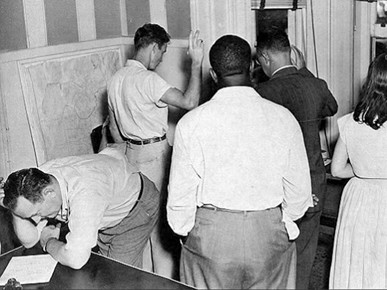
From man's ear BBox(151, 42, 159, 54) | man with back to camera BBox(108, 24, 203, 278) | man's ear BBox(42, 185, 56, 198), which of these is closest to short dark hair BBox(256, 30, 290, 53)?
man with back to camera BBox(108, 24, 203, 278)

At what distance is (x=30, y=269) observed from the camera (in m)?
2.78

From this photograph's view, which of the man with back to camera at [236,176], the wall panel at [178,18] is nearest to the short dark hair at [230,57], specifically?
the man with back to camera at [236,176]

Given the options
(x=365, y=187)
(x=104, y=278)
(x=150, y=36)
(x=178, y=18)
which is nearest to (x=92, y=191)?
(x=104, y=278)

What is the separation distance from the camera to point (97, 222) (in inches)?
109

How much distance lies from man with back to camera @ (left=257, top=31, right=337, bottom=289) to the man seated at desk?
88 cm

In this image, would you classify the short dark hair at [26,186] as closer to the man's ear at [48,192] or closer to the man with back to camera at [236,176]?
the man's ear at [48,192]

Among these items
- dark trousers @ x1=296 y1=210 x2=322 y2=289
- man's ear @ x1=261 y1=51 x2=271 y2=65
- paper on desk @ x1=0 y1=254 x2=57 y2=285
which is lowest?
dark trousers @ x1=296 y1=210 x2=322 y2=289

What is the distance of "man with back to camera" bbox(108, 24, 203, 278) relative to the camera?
3.87 meters

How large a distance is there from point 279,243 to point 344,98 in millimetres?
2169

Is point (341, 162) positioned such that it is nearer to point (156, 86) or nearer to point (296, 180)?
point (296, 180)

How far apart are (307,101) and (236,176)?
1067 mm

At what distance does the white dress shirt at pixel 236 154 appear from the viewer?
8.64ft

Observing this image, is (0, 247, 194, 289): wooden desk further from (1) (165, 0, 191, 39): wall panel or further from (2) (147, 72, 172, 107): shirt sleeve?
(1) (165, 0, 191, 39): wall panel

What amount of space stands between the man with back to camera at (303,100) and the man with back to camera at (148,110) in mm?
508
